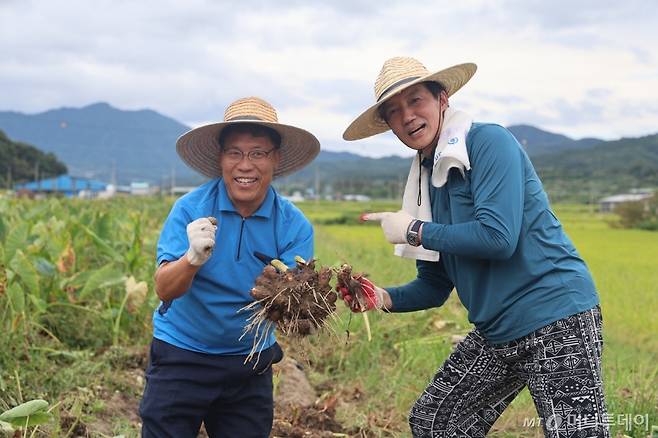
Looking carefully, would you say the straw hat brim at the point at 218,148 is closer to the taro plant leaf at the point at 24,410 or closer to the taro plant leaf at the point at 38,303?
the taro plant leaf at the point at 24,410

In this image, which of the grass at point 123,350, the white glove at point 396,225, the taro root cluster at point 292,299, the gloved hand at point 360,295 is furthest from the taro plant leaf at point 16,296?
the white glove at point 396,225

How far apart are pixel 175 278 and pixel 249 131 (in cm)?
58

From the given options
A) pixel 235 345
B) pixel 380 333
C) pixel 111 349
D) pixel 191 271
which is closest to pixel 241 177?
pixel 191 271

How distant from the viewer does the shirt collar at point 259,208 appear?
8.05 ft

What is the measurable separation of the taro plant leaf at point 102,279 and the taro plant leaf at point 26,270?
30 centimetres

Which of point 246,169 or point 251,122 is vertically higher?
point 251,122

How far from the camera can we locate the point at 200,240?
2.11 meters

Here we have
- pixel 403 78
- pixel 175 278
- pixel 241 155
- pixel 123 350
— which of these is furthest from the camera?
pixel 123 350

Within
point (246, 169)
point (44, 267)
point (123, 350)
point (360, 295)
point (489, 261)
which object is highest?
point (246, 169)

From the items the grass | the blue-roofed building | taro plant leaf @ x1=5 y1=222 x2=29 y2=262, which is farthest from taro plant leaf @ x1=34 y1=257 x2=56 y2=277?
the blue-roofed building

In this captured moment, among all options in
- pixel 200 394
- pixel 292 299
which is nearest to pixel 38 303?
pixel 200 394

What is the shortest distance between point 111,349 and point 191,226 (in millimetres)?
2176

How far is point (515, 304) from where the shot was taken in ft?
7.20

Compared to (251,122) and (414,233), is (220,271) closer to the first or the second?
(251,122)
